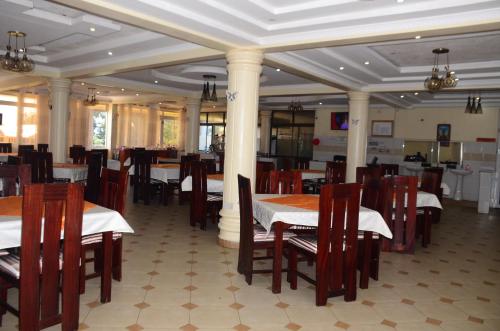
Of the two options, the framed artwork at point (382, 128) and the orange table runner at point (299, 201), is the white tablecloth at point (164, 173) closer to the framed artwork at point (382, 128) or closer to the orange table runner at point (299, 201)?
the orange table runner at point (299, 201)

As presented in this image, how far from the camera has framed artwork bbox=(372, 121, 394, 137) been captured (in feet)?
43.4

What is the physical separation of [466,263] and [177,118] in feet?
53.5

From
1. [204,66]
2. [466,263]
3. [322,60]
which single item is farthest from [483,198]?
[204,66]

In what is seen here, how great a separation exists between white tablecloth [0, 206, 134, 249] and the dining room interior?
12 millimetres

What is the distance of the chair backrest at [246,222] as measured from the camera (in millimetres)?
3996

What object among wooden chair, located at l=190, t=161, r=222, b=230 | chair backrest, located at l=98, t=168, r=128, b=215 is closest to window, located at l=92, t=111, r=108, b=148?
wooden chair, located at l=190, t=161, r=222, b=230

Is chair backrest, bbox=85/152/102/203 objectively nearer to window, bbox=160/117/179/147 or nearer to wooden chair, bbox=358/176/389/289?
wooden chair, bbox=358/176/389/289

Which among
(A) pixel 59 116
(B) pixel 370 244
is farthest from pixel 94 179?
(B) pixel 370 244

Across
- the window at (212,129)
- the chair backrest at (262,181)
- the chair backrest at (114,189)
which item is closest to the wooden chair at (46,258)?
the chair backrest at (114,189)

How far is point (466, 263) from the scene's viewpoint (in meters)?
5.29

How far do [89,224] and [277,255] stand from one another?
176 cm

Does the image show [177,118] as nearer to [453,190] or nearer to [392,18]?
[453,190]

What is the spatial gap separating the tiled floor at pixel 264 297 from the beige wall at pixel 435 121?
6962mm

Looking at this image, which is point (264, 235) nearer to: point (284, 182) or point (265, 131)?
point (284, 182)
